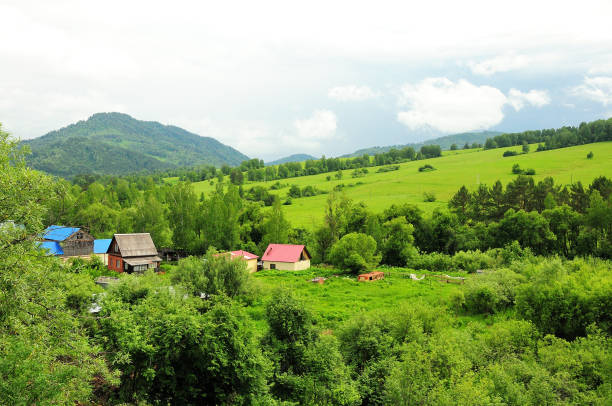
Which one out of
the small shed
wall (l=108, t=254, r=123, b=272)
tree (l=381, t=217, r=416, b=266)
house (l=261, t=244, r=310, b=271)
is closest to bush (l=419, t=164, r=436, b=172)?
tree (l=381, t=217, r=416, b=266)

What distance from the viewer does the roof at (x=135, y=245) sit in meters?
54.1

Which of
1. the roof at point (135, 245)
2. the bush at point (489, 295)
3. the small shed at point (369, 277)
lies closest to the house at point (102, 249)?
the roof at point (135, 245)

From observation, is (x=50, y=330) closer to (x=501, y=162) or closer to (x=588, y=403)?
(x=588, y=403)

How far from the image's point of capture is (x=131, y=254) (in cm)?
5444

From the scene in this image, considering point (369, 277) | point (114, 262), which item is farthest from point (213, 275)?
point (114, 262)

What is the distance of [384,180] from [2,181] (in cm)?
12387

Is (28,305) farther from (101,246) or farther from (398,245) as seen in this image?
(398,245)

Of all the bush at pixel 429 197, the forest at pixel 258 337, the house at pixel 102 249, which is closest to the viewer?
the forest at pixel 258 337

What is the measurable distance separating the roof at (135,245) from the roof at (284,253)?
669 inches

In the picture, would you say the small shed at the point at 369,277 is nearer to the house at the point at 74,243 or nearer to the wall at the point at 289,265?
the wall at the point at 289,265

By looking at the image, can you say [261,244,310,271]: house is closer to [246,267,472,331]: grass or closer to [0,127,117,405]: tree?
[246,267,472,331]: grass

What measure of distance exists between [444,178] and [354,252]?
257 ft

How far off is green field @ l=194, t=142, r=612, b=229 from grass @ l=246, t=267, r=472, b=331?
32918mm

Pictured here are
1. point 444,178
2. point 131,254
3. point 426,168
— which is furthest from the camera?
point 426,168
